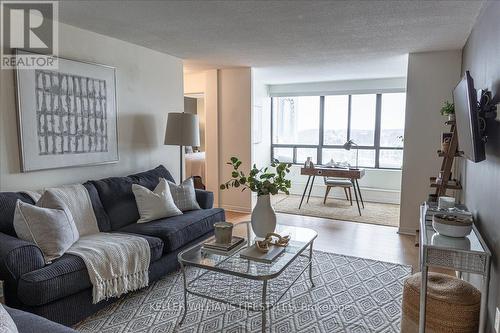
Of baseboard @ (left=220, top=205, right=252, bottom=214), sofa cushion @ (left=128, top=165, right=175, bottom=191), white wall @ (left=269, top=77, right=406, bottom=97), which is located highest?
white wall @ (left=269, top=77, right=406, bottom=97)

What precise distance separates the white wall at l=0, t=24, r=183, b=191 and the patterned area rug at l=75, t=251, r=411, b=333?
4.29ft

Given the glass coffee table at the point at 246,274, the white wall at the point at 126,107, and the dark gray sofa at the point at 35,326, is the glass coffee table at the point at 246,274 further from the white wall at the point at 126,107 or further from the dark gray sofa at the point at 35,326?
the white wall at the point at 126,107

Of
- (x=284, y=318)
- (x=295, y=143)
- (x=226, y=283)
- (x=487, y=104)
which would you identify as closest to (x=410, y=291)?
(x=284, y=318)

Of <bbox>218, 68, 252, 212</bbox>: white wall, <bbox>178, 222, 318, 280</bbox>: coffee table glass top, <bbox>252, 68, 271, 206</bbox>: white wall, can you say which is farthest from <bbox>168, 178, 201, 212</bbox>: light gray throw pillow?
<bbox>252, 68, 271, 206</bbox>: white wall

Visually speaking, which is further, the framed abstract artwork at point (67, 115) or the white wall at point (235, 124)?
the white wall at point (235, 124)

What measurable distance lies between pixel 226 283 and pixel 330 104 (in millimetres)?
4863

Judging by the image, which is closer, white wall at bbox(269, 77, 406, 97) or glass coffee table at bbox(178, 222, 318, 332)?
glass coffee table at bbox(178, 222, 318, 332)

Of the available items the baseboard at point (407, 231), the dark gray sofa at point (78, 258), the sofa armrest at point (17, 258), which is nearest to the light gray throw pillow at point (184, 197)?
the dark gray sofa at point (78, 258)

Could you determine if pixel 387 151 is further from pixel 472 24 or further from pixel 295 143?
pixel 472 24

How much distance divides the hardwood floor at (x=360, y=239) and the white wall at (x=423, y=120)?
406 mm

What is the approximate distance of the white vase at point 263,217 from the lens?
2540 mm

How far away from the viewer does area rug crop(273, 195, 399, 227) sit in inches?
197

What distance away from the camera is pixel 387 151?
250 inches

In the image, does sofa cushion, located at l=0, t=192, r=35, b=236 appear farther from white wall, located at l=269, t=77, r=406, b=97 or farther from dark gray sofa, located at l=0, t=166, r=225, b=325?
white wall, located at l=269, t=77, r=406, b=97
